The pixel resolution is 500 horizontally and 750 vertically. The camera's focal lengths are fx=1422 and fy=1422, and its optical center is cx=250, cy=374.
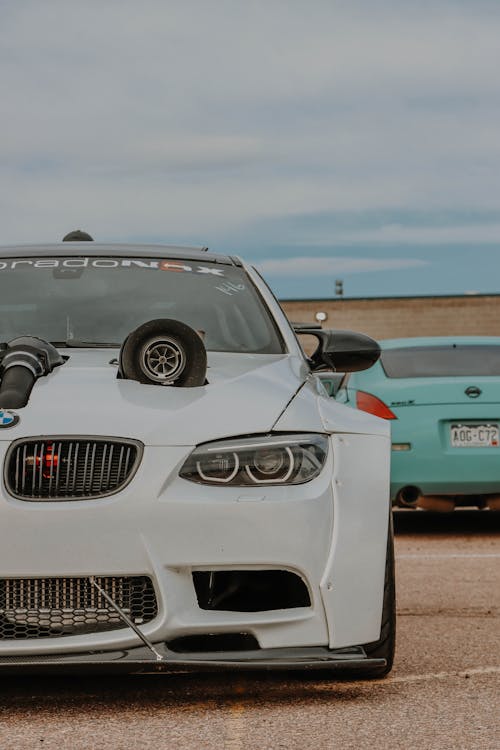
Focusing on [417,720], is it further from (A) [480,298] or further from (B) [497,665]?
(A) [480,298]

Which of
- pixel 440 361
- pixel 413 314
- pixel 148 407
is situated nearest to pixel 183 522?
pixel 148 407

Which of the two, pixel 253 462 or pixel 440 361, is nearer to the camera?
pixel 253 462

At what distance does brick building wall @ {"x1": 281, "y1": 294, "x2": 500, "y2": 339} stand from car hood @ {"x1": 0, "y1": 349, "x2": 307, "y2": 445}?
136 feet

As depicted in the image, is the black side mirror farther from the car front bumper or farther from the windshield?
the car front bumper


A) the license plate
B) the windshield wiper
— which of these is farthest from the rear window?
the windshield wiper

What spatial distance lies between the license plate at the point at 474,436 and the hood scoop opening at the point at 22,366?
5.83 meters

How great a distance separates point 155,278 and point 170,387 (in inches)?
57.7

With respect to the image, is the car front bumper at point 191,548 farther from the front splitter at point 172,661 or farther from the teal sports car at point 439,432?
the teal sports car at point 439,432

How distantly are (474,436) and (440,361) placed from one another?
29.8 inches

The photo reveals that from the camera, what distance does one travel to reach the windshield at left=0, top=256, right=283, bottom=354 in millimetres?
5613

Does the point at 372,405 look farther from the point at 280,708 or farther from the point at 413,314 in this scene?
the point at 413,314

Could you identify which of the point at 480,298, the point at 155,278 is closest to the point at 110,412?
the point at 155,278

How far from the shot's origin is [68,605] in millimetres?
4176

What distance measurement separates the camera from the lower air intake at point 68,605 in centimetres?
415
